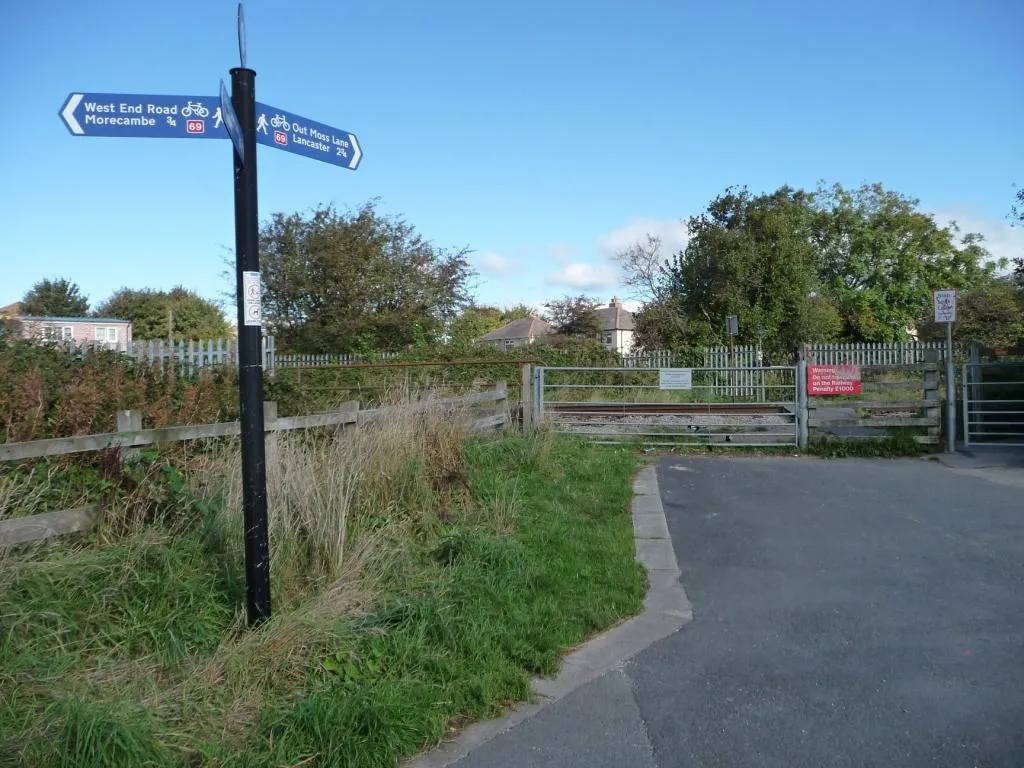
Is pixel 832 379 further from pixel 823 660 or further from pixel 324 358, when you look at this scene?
pixel 324 358

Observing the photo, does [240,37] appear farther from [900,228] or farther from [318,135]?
[900,228]

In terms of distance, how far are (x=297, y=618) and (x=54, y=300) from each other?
57.1 metres

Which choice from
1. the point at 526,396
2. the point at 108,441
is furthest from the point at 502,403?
the point at 108,441

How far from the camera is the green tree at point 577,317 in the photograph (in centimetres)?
4903

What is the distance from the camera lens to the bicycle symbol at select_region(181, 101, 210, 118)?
4348 mm

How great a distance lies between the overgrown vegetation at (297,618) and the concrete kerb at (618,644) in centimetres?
11

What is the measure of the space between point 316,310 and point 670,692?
84.7 feet

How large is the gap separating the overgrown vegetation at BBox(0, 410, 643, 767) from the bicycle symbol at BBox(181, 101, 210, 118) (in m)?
2.48

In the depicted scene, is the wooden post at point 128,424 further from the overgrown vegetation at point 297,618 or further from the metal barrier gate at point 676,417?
the metal barrier gate at point 676,417

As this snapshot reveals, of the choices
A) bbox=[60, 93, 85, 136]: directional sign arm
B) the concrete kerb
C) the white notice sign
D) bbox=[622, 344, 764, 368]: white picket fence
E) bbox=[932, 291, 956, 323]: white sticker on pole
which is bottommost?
the concrete kerb

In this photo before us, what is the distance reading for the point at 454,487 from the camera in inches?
303

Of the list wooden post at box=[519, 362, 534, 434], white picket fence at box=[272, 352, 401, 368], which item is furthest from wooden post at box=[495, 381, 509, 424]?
white picket fence at box=[272, 352, 401, 368]

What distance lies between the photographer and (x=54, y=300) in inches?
2099

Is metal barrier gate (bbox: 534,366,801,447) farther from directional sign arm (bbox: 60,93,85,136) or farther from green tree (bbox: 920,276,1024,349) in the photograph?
green tree (bbox: 920,276,1024,349)
